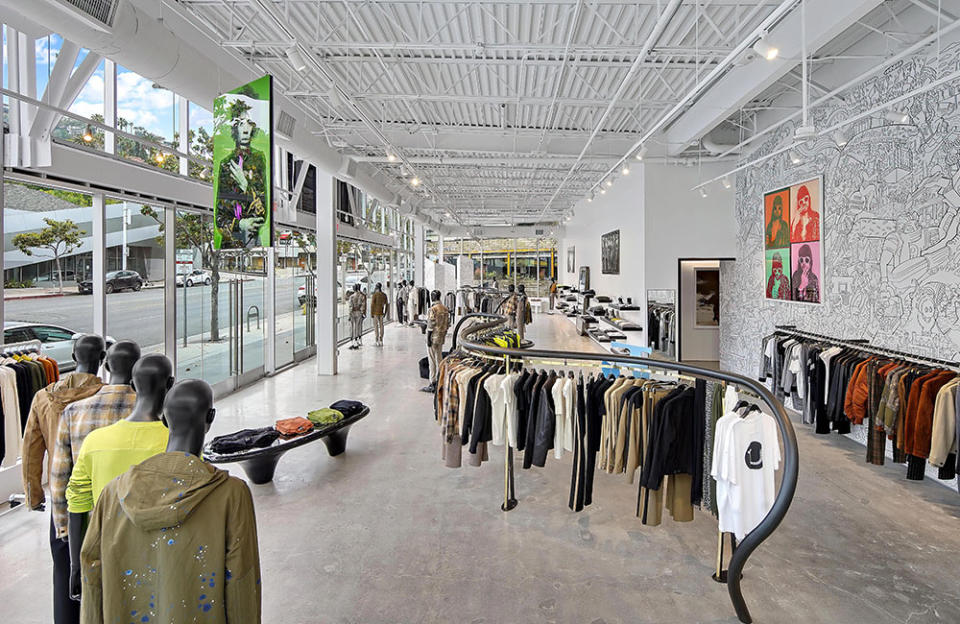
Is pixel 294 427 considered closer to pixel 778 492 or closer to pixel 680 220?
pixel 778 492

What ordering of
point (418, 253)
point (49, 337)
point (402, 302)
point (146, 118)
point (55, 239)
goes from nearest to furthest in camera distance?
point (49, 337) → point (55, 239) → point (146, 118) → point (402, 302) → point (418, 253)

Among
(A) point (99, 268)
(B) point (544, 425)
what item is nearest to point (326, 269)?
(A) point (99, 268)

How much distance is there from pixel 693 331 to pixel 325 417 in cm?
1022

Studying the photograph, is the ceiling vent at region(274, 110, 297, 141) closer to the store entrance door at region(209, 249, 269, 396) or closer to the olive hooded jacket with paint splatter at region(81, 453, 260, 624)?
the store entrance door at region(209, 249, 269, 396)

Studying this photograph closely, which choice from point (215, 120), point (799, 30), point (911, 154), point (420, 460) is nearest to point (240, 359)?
point (420, 460)

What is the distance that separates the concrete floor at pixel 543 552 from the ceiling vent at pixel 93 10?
3590 millimetres

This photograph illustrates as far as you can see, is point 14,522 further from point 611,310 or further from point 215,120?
point 611,310

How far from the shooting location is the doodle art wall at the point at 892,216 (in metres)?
5.51

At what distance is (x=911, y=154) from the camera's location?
5.97 meters

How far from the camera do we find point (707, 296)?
13.2m

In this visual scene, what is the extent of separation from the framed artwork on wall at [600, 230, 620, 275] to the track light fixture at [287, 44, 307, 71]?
33.4ft

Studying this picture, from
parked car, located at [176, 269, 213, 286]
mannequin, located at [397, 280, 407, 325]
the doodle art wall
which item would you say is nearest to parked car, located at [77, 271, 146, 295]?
parked car, located at [176, 269, 213, 286]

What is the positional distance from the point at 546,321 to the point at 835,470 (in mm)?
16057

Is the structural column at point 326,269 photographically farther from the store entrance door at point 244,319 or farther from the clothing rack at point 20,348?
the clothing rack at point 20,348
